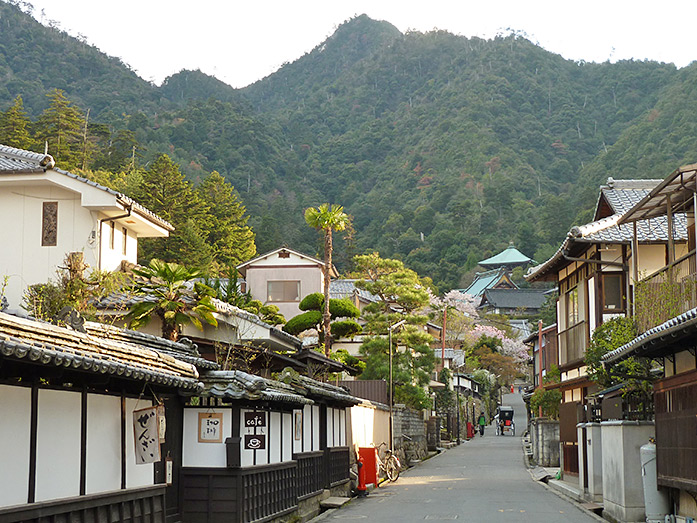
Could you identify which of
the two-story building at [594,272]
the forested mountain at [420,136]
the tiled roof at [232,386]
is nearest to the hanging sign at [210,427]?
the tiled roof at [232,386]

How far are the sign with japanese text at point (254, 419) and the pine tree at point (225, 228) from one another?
47687 millimetres

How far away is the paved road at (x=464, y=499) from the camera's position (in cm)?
2005

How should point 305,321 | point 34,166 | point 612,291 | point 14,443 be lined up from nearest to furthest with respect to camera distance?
point 14,443 → point 612,291 → point 34,166 → point 305,321

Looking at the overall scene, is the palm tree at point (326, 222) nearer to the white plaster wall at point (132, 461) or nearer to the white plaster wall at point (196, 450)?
the white plaster wall at point (196, 450)

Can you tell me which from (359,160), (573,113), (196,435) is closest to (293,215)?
(359,160)

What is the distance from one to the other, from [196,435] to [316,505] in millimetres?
8479

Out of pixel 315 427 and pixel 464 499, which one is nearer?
pixel 315 427

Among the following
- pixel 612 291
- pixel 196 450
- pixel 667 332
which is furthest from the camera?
pixel 612 291

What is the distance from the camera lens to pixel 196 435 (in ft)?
50.4

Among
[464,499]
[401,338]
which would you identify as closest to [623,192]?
[464,499]

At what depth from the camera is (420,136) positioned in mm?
150000

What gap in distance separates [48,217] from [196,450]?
16.1m

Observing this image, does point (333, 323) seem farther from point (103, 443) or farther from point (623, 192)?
point (103, 443)

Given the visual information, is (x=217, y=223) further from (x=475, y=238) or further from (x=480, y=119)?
(x=480, y=119)
